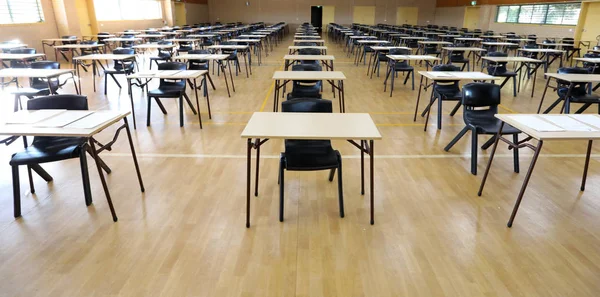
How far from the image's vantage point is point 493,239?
2.81 meters

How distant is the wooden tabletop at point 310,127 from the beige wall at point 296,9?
1022 inches

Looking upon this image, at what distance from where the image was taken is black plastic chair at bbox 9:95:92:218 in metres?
2.98

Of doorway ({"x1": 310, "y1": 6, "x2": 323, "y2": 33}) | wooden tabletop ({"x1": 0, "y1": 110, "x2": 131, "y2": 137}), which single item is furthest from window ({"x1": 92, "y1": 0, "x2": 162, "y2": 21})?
wooden tabletop ({"x1": 0, "y1": 110, "x2": 131, "y2": 137})

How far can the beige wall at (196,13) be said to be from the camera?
23.6 m

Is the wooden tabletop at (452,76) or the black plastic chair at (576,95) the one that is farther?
the black plastic chair at (576,95)

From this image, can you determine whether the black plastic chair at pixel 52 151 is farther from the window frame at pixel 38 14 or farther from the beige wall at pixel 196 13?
the beige wall at pixel 196 13

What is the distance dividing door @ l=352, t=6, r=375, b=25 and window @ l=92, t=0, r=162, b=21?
13637 millimetres

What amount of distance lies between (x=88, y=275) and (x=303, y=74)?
3.81 m

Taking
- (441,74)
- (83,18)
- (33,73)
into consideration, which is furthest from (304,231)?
(83,18)

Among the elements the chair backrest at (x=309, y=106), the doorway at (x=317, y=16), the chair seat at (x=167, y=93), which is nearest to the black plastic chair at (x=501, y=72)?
the chair backrest at (x=309, y=106)

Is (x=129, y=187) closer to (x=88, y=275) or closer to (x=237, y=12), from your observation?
(x=88, y=275)

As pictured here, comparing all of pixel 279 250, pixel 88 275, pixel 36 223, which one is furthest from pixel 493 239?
pixel 36 223

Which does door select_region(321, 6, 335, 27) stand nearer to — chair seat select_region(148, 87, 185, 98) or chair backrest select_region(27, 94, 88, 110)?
chair seat select_region(148, 87, 185, 98)

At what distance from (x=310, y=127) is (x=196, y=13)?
2503cm
